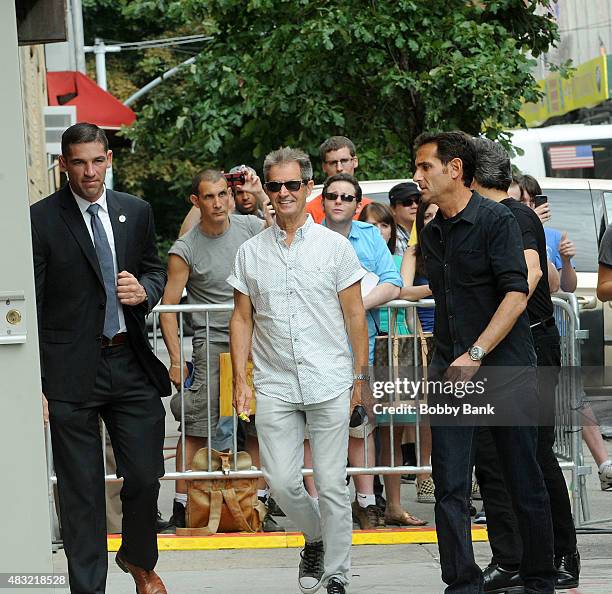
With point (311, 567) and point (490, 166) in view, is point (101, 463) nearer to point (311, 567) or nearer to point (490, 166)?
point (311, 567)

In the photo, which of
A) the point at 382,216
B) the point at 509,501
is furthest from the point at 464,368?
the point at 382,216

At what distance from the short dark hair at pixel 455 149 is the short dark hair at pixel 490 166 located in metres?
0.20

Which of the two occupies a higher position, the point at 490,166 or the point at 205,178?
the point at 205,178

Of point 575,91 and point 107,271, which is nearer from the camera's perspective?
point 107,271

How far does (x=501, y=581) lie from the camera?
645 centimetres

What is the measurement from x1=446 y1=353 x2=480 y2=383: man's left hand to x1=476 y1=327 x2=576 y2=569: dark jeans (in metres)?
0.60

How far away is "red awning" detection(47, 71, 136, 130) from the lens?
808 inches

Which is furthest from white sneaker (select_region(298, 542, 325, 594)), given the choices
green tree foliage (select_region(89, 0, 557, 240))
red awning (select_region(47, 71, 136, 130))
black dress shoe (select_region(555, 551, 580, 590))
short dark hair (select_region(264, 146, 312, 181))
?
red awning (select_region(47, 71, 136, 130))

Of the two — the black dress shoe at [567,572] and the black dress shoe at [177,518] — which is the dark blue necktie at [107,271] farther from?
the black dress shoe at [177,518]

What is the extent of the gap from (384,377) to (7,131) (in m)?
3.89

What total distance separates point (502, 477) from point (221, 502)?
2179 mm

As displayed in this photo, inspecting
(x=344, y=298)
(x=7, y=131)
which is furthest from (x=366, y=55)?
(x=7, y=131)

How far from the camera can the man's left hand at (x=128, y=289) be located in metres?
6.02

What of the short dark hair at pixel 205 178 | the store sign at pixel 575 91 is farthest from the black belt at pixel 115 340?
the store sign at pixel 575 91
